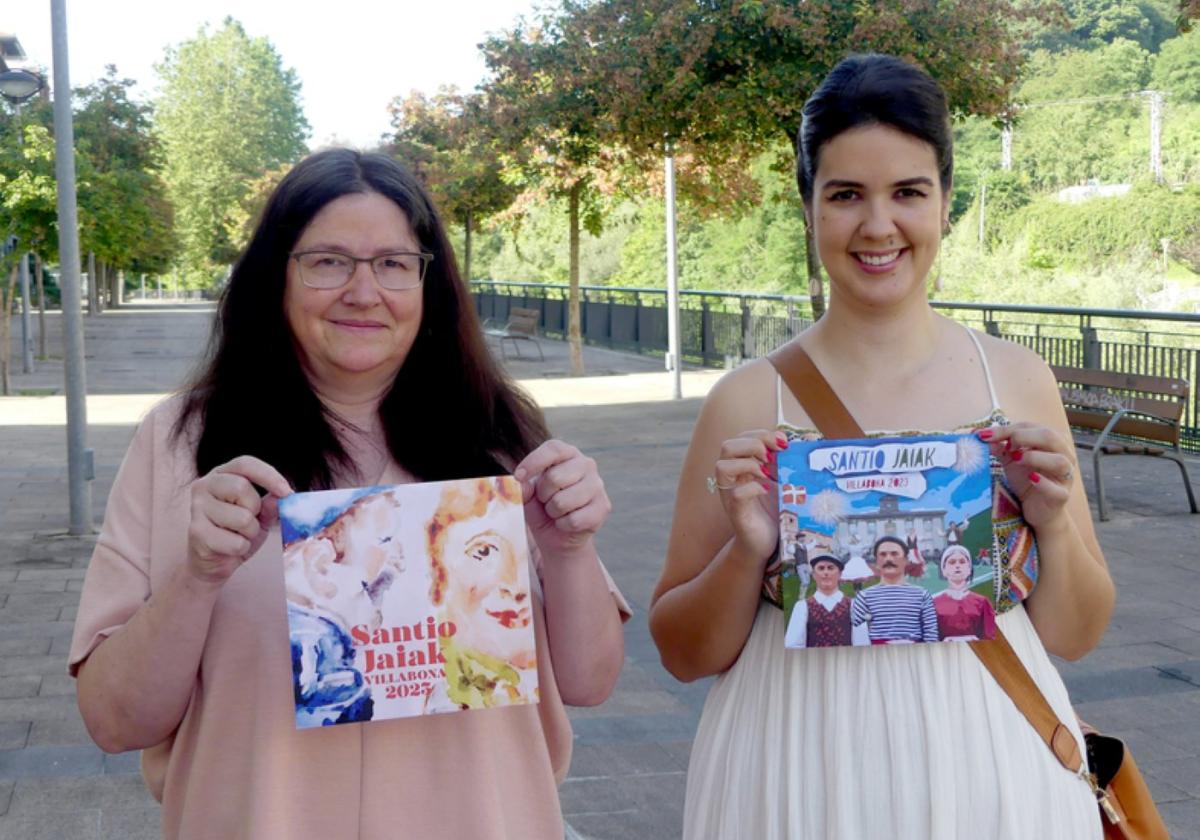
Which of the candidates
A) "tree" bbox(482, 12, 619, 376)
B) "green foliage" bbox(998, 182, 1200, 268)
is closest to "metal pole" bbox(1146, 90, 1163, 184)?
"green foliage" bbox(998, 182, 1200, 268)

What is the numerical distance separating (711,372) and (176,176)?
61.5 m

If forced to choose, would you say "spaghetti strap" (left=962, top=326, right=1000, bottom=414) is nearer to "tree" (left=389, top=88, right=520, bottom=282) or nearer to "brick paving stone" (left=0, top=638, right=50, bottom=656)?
"brick paving stone" (left=0, top=638, right=50, bottom=656)

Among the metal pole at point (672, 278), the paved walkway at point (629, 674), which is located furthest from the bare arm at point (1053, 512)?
the metal pole at point (672, 278)

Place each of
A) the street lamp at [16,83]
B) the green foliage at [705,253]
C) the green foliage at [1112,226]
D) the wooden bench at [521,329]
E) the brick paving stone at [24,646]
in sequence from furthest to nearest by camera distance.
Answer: the green foliage at [1112,226] → the green foliage at [705,253] → the wooden bench at [521,329] → the street lamp at [16,83] → the brick paving stone at [24,646]

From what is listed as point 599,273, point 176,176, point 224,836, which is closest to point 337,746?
point 224,836

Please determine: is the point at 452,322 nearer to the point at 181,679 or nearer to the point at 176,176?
the point at 181,679

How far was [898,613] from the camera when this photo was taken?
2.26 meters

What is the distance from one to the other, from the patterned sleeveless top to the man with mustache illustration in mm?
137

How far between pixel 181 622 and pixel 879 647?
109 centimetres

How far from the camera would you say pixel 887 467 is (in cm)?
224

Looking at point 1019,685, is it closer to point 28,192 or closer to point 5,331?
point 28,192

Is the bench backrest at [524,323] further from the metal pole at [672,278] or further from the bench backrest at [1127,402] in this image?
the bench backrest at [1127,402]

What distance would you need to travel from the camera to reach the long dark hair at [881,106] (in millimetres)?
2338

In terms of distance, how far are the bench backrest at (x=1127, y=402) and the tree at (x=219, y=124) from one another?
6445 cm
